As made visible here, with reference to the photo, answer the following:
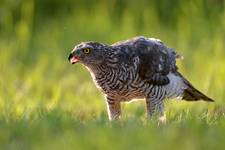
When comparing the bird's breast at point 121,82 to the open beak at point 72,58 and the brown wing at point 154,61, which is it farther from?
the open beak at point 72,58

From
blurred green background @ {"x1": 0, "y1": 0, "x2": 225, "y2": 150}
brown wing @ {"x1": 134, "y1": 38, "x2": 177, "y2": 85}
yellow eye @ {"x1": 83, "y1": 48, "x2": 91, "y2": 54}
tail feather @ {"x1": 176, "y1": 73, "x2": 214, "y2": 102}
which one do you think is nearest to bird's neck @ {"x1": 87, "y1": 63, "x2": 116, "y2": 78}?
yellow eye @ {"x1": 83, "y1": 48, "x2": 91, "y2": 54}

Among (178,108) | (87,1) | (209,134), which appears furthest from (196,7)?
(209,134)

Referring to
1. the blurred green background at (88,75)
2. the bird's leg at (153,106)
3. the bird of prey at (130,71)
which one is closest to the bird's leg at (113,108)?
the bird of prey at (130,71)

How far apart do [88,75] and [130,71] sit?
4.60 meters

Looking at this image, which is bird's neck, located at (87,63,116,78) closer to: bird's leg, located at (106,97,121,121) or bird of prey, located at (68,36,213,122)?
bird of prey, located at (68,36,213,122)

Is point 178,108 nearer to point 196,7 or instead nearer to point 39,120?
point 196,7

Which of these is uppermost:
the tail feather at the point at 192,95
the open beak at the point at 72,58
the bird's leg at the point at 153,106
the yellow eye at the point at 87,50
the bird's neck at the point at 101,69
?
the yellow eye at the point at 87,50

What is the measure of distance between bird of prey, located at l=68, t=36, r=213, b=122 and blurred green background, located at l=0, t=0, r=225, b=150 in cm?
21

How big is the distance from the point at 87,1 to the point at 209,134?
32.9 ft

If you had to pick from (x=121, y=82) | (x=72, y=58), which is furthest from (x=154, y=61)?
(x=72, y=58)

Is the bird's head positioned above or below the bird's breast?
above

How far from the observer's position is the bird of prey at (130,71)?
862cm

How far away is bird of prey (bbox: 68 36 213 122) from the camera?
28.3 feet

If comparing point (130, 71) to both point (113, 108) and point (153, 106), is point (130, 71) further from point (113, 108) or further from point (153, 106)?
point (113, 108)
